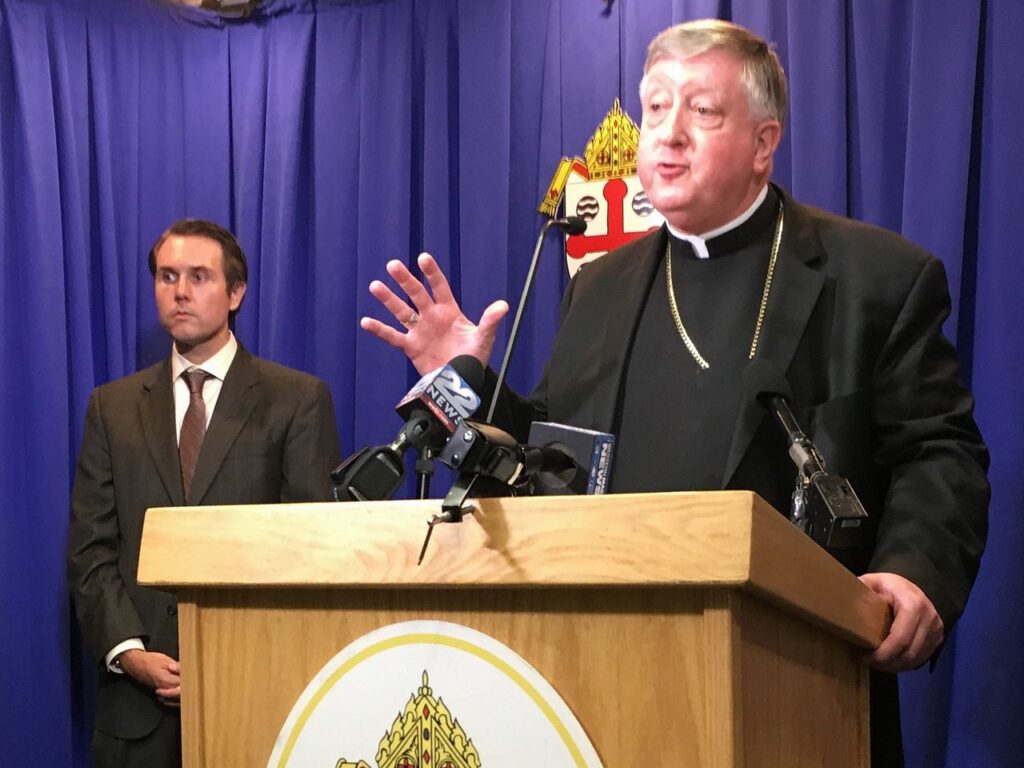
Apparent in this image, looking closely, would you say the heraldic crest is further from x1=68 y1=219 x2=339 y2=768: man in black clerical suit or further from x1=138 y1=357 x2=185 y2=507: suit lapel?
x1=138 y1=357 x2=185 y2=507: suit lapel

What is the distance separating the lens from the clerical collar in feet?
6.79

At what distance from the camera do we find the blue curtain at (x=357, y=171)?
2752mm

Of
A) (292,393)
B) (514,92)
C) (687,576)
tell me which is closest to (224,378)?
(292,393)

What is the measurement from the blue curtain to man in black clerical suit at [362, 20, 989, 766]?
3.03ft

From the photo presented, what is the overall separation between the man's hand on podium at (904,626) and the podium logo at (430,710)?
46cm

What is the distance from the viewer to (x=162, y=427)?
130 inches

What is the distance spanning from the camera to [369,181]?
146 inches

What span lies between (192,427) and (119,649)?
0.64m

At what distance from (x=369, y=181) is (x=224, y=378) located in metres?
0.79

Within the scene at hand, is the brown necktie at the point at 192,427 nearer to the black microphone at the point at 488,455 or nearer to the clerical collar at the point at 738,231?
the clerical collar at the point at 738,231

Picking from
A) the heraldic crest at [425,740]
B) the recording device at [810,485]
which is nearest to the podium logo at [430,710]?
the heraldic crest at [425,740]

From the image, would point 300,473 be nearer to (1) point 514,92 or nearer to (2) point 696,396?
(1) point 514,92

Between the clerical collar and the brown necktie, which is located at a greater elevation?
the clerical collar

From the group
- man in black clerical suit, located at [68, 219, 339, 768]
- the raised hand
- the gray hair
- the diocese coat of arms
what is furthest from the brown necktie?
the gray hair
